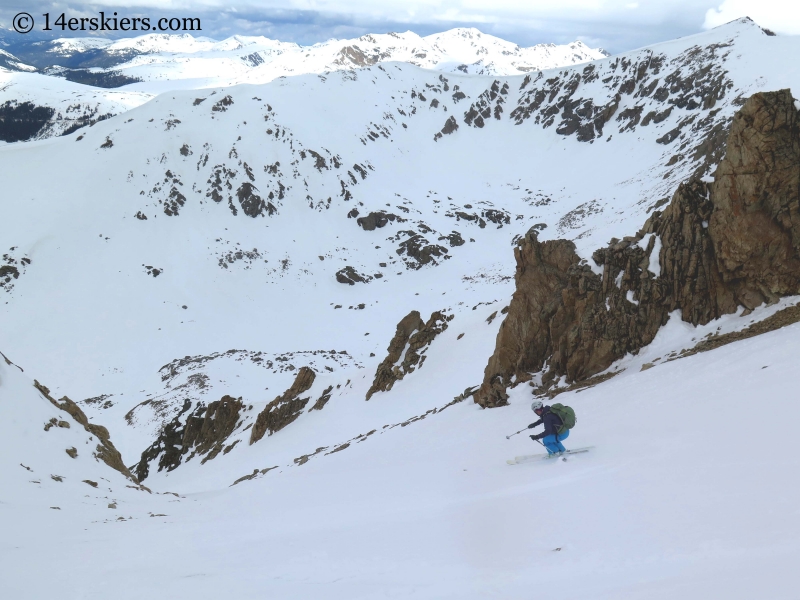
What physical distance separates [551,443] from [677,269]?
9466 millimetres

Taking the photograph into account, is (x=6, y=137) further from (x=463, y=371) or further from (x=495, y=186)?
(x=463, y=371)

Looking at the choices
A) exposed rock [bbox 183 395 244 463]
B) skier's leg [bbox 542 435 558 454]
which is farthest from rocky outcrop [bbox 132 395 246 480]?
skier's leg [bbox 542 435 558 454]

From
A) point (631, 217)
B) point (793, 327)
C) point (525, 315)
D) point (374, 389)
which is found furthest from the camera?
point (631, 217)

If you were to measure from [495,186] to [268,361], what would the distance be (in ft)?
217

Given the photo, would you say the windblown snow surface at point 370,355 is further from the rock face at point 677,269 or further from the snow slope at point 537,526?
the rock face at point 677,269

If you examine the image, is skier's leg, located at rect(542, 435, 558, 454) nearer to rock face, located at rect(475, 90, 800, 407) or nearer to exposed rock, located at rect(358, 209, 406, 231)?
rock face, located at rect(475, 90, 800, 407)

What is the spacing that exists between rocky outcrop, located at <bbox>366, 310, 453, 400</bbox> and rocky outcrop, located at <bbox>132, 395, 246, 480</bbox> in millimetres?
13364

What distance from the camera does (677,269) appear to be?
631 inches

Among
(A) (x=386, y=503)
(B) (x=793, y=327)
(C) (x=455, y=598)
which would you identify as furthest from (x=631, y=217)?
(C) (x=455, y=598)

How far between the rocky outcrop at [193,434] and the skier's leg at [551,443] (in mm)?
29619

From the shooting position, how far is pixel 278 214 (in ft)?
267

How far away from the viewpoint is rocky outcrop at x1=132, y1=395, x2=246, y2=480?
35.2 metres

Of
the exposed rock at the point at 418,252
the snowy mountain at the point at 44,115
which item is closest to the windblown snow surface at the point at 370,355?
the exposed rock at the point at 418,252

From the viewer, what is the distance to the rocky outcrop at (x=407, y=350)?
29781mm
